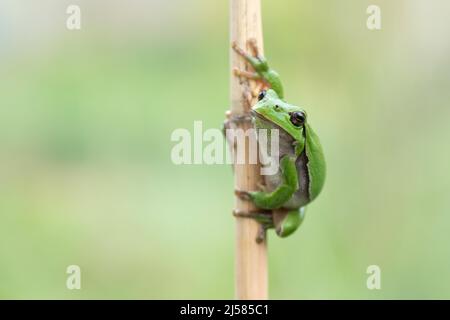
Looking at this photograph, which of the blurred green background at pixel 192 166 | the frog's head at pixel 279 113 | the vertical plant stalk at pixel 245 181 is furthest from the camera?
the blurred green background at pixel 192 166

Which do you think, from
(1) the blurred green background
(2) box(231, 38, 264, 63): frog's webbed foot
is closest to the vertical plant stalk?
(2) box(231, 38, 264, 63): frog's webbed foot

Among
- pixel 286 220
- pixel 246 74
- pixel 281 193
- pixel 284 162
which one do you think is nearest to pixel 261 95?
pixel 246 74

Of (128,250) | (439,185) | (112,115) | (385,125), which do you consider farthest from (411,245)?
(112,115)

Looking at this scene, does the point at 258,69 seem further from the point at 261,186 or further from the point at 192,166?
the point at 192,166

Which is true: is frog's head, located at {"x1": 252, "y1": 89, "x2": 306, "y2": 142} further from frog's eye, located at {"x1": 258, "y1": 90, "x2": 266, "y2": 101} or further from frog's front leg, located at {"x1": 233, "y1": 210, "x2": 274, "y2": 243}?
frog's front leg, located at {"x1": 233, "y1": 210, "x2": 274, "y2": 243}

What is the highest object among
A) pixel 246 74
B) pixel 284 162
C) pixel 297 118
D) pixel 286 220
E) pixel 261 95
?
pixel 246 74

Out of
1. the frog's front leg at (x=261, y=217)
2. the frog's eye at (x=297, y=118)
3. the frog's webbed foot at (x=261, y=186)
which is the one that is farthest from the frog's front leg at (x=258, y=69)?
the frog's front leg at (x=261, y=217)

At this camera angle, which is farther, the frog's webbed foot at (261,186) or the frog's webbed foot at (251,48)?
the frog's webbed foot at (261,186)

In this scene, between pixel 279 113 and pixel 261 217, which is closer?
pixel 279 113

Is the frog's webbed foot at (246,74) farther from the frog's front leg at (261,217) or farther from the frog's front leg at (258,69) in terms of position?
the frog's front leg at (261,217)
